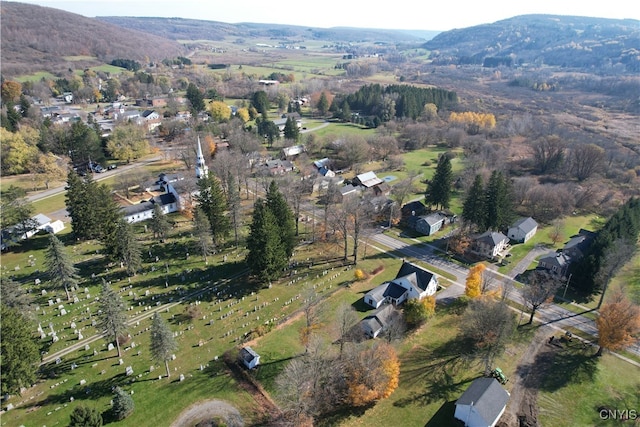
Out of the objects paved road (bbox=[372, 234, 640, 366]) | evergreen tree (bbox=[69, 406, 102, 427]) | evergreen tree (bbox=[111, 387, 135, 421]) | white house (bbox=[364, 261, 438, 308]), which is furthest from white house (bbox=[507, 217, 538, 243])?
evergreen tree (bbox=[69, 406, 102, 427])

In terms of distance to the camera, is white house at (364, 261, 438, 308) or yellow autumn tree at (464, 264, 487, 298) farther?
white house at (364, 261, 438, 308)

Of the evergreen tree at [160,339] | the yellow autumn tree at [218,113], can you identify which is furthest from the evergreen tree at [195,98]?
the evergreen tree at [160,339]

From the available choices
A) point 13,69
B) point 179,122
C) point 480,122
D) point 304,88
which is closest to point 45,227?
point 179,122

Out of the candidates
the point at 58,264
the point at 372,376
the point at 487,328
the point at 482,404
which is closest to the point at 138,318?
the point at 58,264

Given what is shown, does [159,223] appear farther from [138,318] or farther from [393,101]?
[393,101]

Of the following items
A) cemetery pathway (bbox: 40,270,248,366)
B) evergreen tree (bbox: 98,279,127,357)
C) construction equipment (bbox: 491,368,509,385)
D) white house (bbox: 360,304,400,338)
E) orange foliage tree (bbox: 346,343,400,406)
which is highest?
evergreen tree (bbox: 98,279,127,357)

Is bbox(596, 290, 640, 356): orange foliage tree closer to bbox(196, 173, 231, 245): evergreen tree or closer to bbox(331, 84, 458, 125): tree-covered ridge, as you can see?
bbox(196, 173, 231, 245): evergreen tree

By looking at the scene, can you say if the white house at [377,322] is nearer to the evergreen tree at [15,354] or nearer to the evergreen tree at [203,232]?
the evergreen tree at [203,232]
